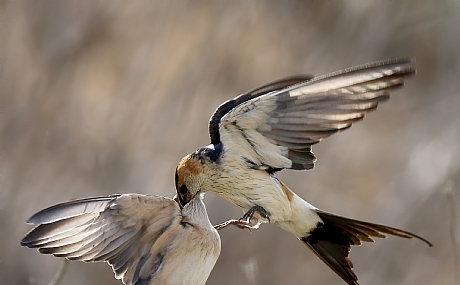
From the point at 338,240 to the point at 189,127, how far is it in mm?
3221

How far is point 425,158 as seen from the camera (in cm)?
610

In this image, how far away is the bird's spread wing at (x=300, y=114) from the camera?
8.38ft

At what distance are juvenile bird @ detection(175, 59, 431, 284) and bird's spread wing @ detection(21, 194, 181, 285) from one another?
1.28 feet

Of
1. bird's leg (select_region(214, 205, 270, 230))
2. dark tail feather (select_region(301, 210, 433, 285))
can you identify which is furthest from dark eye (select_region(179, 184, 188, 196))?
dark tail feather (select_region(301, 210, 433, 285))

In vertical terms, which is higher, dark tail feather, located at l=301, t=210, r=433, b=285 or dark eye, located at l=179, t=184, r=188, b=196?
dark eye, located at l=179, t=184, r=188, b=196

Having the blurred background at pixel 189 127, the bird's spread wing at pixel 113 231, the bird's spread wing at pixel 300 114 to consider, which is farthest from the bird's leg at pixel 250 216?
the blurred background at pixel 189 127

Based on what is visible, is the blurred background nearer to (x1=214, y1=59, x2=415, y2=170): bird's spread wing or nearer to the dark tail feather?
the dark tail feather

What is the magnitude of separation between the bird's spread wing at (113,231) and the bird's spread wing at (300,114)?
0.56m

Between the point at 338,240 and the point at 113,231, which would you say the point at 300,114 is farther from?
the point at 113,231

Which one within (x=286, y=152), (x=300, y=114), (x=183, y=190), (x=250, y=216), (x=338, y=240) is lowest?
(x=338, y=240)

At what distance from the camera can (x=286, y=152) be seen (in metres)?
2.86

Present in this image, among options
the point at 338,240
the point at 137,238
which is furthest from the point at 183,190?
the point at 338,240

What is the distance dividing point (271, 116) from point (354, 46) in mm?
4234

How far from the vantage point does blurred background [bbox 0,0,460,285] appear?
5773 millimetres
